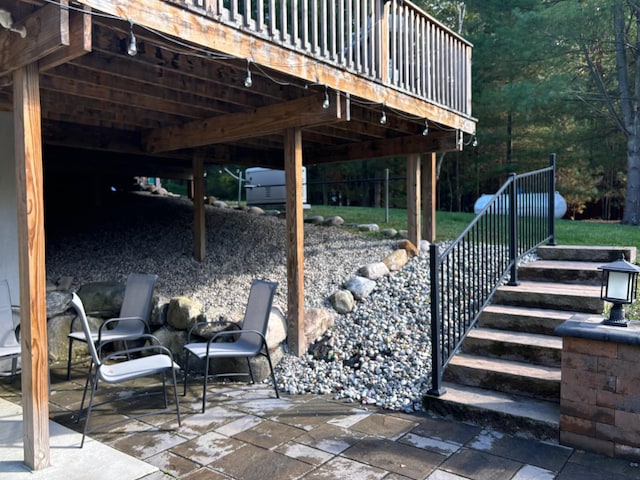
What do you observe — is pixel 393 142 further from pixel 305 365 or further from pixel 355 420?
pixel 355 420

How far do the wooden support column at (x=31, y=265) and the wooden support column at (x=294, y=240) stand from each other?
84.1 inches

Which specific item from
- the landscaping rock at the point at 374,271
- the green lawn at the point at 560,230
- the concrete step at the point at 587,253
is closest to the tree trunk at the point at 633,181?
the green lawn at the point at 560,230

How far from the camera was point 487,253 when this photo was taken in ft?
13.7

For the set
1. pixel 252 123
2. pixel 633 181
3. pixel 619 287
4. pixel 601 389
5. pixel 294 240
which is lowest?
pixel 601 389

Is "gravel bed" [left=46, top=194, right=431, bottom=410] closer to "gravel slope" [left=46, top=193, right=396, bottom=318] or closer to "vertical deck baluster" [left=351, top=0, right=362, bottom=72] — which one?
"gravel slope" [left=46, top=193, right=396, bottom=318]

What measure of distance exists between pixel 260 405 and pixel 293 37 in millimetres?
2665

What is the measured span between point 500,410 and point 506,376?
329 mm

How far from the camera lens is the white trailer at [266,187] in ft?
35.4

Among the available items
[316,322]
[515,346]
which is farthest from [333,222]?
[515,346]

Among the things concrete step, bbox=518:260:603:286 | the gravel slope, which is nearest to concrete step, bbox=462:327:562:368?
concrete step, bbox=518:260:603:286

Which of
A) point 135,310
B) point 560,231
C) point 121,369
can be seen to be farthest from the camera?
point 560,231

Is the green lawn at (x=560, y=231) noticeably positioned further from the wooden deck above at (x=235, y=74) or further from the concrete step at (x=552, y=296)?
the wooden deck above at (x=235, y=74)

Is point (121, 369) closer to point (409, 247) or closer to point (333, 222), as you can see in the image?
point (409, 247)

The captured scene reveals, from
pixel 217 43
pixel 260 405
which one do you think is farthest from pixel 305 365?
pixel 217 43
